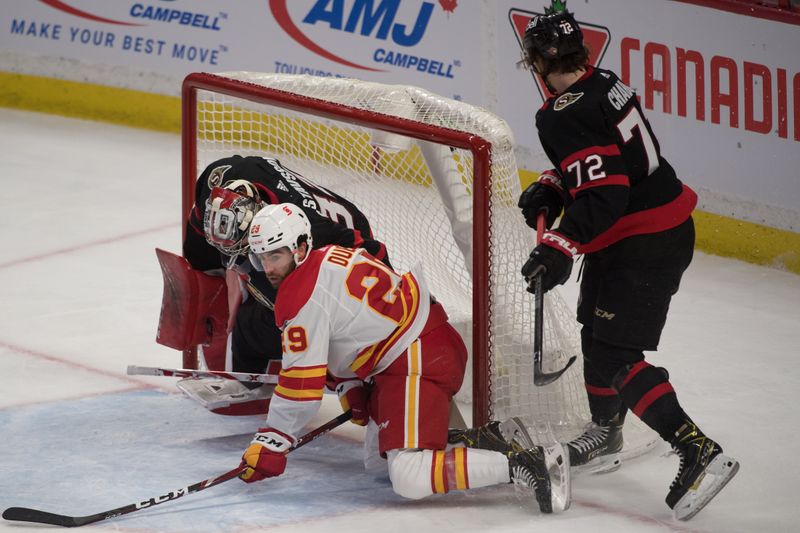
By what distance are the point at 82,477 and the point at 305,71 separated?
10.6ft

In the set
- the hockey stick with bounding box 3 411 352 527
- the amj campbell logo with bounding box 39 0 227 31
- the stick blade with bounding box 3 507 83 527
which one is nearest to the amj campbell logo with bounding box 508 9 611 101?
the amj campbell logo with bounding box 39 0 227 31

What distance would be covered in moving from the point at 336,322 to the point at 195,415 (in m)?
0.89

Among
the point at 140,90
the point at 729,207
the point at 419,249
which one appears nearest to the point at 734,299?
the point at 729,207

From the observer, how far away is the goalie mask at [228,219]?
359cm

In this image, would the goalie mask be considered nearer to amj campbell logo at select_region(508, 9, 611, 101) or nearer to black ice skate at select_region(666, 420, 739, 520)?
black ice skate at select_region(666, 420, 739, 520)

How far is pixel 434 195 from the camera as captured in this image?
13.5 feet

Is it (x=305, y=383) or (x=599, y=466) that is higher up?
(x=305, y=383)

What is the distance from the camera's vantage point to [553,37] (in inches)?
130

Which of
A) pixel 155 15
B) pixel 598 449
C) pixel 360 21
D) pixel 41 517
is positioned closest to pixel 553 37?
pixel 598 449

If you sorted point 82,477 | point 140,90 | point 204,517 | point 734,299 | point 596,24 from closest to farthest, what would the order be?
point 204,517 < point 82,477 < point 734,299 < point 596,24 < point 140,90

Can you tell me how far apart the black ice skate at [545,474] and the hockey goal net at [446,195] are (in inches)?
13.5

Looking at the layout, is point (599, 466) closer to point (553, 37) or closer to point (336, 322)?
point (336, 322)

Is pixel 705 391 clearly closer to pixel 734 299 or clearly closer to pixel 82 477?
pixel 734 299

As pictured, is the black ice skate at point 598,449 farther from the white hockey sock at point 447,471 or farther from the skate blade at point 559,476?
A: the white hockey sock at point 447,471
